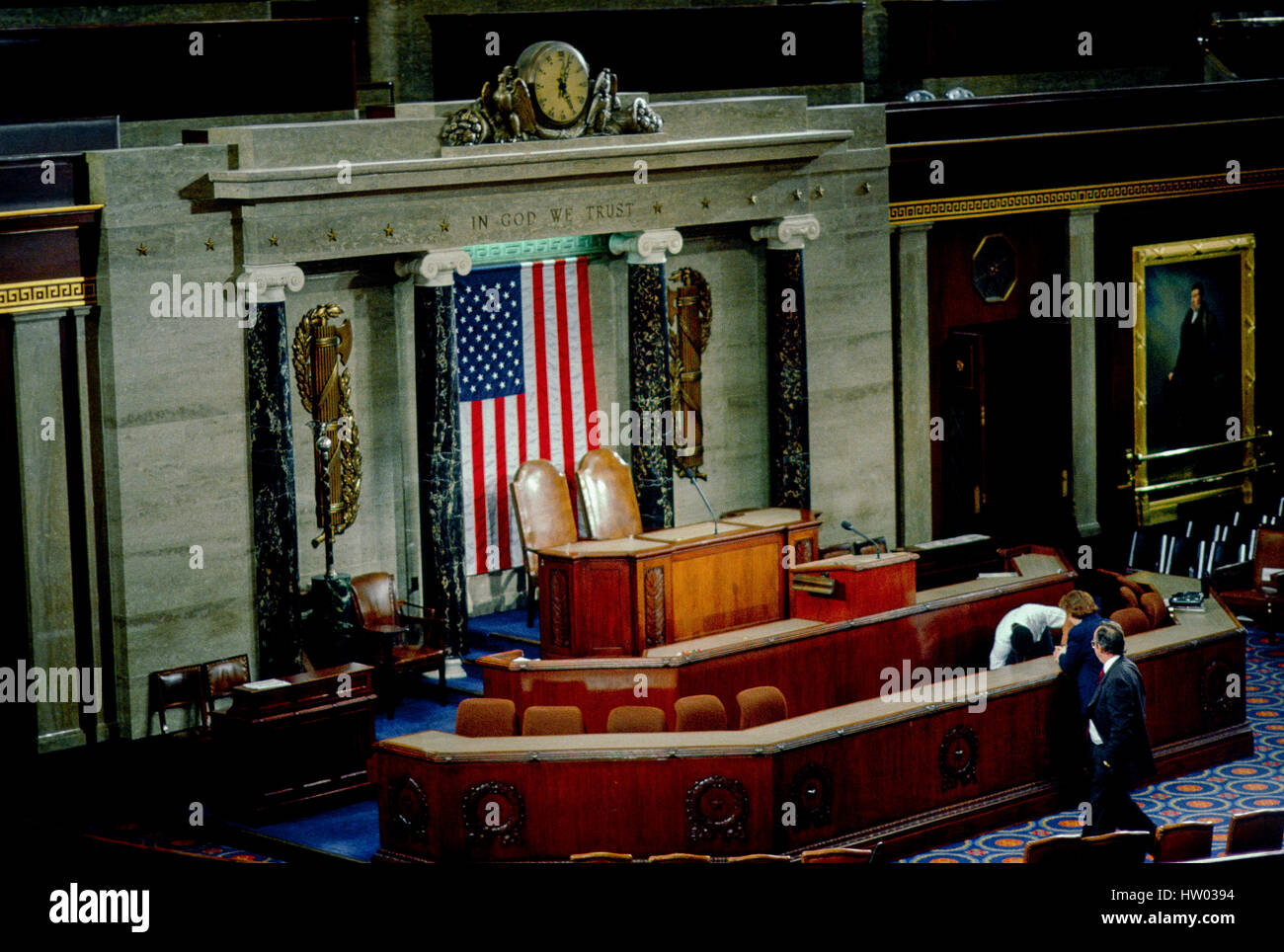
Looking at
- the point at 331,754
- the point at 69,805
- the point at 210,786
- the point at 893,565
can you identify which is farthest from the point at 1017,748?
the point at 69,805

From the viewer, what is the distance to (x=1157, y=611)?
12.8 m

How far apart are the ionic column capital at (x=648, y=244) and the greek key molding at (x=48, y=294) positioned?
171 inches

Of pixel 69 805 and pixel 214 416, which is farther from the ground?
pixel 214 416

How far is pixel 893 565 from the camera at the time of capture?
1273 centimetres

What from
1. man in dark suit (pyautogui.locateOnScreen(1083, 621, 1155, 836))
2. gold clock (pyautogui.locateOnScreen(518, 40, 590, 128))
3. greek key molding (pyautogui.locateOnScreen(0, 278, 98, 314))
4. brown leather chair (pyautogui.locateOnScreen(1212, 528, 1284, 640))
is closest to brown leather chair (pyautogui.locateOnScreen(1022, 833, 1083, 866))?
man in dark suit (pyautogui.locateOnScreen(1083, 621, 1155, 836))

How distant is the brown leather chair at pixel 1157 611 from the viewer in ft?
41.9

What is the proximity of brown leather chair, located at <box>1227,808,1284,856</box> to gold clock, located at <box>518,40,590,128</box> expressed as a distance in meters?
7.36

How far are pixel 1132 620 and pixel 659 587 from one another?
10.2 feet

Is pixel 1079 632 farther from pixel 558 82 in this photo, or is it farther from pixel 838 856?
pixel 558 82

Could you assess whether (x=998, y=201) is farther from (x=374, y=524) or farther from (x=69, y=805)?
(x=69, y=805)

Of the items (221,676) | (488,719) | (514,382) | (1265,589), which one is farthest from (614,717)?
(1265,589)

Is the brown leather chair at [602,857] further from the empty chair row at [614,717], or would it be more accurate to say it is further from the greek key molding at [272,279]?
the greek key molding at [272,279]

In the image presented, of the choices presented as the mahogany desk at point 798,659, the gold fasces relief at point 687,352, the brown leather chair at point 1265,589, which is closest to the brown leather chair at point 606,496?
the gold fasces relief at point 687,352
